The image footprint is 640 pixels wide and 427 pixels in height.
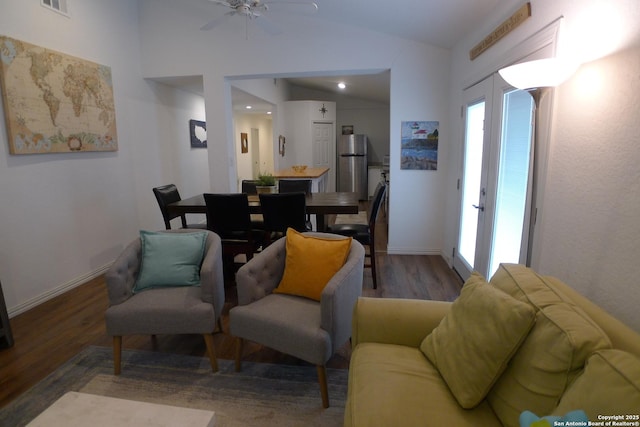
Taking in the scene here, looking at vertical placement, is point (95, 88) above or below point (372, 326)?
above

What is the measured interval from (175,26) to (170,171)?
6.24 ft

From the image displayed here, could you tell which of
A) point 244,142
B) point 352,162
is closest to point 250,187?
point 352,162

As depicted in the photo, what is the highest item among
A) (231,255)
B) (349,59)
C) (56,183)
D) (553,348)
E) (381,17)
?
(381,17)

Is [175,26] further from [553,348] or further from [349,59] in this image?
[553,348]

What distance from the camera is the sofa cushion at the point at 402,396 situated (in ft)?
A: 3.97

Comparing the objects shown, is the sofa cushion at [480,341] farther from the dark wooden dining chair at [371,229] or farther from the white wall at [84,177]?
the white wall at [84,177]

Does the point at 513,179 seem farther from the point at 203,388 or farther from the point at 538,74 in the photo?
the point at 203,388

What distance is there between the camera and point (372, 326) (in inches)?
67.6

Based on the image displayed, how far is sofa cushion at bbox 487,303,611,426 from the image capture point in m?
1.06

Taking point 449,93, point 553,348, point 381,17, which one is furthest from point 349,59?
point 553,348

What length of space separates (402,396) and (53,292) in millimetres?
3425

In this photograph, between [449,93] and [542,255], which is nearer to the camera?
[542,255]

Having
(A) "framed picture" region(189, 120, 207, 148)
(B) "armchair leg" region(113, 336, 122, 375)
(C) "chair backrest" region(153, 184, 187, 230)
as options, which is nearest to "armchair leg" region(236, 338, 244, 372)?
(B) "armchair leg" region(113, 336, 122, 375)

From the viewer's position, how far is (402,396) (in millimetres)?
1303
